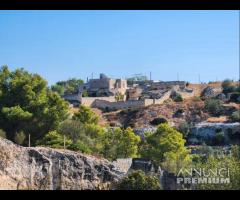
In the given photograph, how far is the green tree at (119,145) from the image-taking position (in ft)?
41.8

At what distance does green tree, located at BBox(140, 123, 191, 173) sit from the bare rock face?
2227 millimetres

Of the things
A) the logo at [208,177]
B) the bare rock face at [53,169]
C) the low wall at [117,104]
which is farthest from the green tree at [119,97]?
the logo at [208,177]

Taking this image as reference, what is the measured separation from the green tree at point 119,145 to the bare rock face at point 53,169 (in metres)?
3.88

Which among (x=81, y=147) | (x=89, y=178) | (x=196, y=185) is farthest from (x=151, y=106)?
(x=196, y=185)

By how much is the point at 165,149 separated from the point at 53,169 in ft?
16.1

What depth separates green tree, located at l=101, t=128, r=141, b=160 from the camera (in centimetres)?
1273

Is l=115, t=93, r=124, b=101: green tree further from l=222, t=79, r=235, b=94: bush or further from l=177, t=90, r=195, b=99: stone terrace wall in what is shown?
l=222, t=79, r=235, b=94: bush

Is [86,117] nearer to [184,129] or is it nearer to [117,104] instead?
[184,129]

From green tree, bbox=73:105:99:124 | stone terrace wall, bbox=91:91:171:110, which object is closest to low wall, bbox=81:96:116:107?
A: stone terrace wall, bbox=91:91:171:110

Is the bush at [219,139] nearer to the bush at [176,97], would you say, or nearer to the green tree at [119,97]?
the bush at [176,97]

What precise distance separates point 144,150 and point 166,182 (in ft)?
15.6

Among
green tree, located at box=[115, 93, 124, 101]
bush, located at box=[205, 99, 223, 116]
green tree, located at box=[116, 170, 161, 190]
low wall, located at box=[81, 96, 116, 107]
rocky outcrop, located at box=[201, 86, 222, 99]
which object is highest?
rocky outcrop, located at box=[201, 86, 222, 99]

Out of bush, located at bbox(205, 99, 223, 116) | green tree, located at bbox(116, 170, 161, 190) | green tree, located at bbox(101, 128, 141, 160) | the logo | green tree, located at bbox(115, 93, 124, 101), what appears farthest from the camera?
green tree, located at bbox(115, 93, 124, 101)

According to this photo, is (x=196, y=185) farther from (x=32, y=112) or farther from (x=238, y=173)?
(x=32, y=112)
